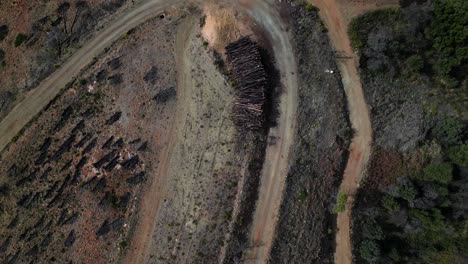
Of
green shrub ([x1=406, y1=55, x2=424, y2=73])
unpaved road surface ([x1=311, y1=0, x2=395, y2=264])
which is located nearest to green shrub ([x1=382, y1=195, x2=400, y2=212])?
unpaved road surface ([x1=311, y1=0, x2=395, y2=264])

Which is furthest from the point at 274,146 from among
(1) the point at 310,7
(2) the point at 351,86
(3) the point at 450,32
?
(3) the point at 450,32

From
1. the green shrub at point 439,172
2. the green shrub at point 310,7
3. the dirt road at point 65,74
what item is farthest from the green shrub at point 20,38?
the green shrub at point 439,172

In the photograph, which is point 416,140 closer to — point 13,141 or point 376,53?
point 376,53

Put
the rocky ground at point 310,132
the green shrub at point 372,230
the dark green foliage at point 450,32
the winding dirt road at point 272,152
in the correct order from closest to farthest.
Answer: the dark green foliage at point 450,32 → the winding dirt road at point 272,152 → the rocky ground at point 310,132 → the green shrub at point 372,230

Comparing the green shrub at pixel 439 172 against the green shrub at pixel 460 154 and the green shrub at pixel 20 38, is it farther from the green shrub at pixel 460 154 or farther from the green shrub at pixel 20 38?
the green shrub at pixel 20 38

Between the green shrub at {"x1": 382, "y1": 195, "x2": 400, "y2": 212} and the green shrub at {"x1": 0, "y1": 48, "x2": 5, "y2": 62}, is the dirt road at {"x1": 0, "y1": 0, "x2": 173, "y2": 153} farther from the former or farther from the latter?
the green shrub at {"x1": 382, "y1": 195, "x2": 400, "y2": 212}
